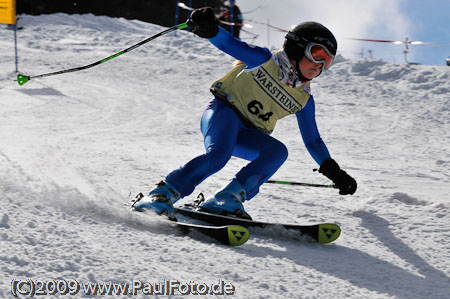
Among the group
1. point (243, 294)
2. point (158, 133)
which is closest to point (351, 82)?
point (158, 133)

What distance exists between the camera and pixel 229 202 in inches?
132

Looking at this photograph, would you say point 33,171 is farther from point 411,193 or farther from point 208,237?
point 411,193

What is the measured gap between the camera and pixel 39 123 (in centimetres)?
708

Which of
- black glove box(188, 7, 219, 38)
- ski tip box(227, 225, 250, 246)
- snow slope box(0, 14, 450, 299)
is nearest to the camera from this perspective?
snow slope box(0, 14, 450, 299)

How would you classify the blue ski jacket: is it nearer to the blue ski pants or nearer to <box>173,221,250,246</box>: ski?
the blue ski pants

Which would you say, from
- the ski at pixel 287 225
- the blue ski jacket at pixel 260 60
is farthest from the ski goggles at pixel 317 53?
the ski at pixel 287 225

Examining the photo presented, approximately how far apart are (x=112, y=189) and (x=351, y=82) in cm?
791

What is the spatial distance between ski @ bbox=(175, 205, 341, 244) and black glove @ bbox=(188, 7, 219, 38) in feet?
3.39

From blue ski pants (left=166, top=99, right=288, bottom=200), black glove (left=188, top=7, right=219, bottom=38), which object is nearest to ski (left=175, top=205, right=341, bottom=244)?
blue ski pants (left=166, top=99, right=288, bottom=200)

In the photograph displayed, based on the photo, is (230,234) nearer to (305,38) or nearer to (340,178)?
(340,178)

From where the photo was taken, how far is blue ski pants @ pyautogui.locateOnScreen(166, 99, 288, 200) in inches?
127

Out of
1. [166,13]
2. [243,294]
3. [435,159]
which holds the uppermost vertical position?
[243,294]

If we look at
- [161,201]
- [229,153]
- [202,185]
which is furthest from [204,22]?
[202,185]

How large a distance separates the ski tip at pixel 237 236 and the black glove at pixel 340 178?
35.5 inches
